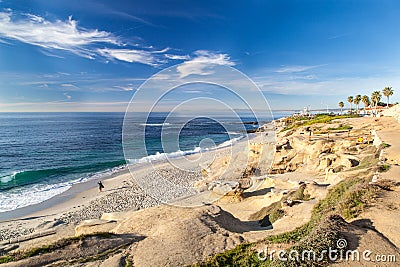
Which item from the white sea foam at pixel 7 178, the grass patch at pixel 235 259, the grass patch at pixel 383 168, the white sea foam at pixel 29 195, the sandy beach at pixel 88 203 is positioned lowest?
the sandy beach at pixel 88 203

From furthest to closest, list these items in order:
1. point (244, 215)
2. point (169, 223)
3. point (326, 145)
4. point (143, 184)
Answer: point (143, 184)
point (326, 145)
point (244, 215)
point (169, 223)

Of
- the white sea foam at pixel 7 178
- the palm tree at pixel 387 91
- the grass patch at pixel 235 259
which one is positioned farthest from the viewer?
the palm tree at pixel 387 91

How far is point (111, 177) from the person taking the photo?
27625 mm

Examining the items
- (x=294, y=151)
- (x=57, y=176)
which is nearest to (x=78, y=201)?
(x=57, y=176)

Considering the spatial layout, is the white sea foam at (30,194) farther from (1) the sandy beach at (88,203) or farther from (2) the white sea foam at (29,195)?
(1) the sandy beach at (88,203)

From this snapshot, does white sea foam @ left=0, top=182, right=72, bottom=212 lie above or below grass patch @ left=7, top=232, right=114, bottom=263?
below

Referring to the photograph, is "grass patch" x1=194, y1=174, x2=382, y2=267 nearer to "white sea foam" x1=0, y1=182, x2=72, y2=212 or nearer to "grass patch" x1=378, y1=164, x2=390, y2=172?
"grass patch" x1=378, y1=164, x2=390, y2=172

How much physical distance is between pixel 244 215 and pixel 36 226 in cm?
1283

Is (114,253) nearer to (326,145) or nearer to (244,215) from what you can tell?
(244,215)

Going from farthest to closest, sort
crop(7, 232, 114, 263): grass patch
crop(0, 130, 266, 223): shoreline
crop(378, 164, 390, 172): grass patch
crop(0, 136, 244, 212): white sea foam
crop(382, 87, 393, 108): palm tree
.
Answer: crop(382, 87, 393, 108): palm tree, crop(0, 136, 244, 212): white sea foam, crop(0, 130, 266, 223): shoreline, crop(378, 164, 390, 172): grass patch, crop(7, 232, 114, 263): grass patch

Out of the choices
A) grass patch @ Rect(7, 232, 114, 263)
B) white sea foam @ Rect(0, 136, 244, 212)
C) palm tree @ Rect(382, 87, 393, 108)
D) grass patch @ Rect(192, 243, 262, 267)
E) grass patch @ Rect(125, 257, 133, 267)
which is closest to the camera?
grass patch @ Rect(192, 243, 262, 267)

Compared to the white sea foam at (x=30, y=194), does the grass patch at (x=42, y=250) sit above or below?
above

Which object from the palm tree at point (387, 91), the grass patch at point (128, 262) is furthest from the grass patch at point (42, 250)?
the palm tree at point (387, 91)

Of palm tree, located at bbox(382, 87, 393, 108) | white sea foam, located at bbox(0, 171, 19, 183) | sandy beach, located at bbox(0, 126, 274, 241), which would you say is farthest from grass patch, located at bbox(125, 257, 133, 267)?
palm tree, located at bbox(382, 87, 393, 108)
